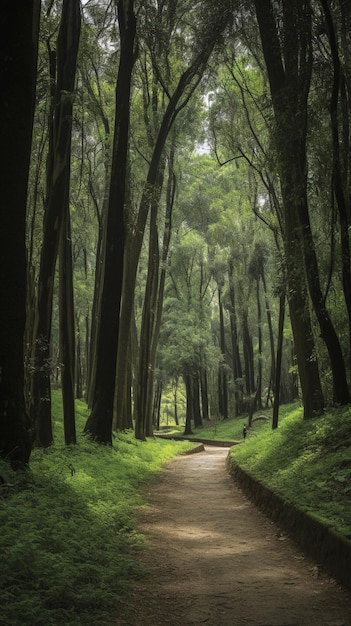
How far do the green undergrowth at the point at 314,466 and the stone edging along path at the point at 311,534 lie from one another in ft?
0.25

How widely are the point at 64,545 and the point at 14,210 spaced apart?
11.3 feet

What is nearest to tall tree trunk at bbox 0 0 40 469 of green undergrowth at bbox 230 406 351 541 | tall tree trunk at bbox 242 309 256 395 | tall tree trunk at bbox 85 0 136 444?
green undergrowth at bbox 230 406 351 541

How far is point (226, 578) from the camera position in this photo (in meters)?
4.21

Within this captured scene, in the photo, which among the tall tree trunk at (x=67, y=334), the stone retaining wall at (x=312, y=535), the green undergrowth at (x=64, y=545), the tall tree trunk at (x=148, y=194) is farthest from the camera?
the tall tree trunk at (x=148, y=194)

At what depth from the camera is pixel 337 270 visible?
10.8m

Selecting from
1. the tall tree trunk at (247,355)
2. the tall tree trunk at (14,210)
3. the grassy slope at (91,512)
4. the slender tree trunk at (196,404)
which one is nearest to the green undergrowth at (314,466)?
the grassy slope at (91,512)

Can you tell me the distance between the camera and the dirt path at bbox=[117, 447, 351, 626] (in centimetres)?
340

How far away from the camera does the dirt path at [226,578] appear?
11.2 feet

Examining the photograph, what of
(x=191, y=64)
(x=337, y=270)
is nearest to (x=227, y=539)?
(x=337, y=270)

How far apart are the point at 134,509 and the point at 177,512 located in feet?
2.29

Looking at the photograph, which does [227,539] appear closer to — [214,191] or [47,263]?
[47,263]

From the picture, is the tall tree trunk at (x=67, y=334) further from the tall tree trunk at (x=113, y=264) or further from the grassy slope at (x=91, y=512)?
the tall tree trunk at (x=113, y=264)

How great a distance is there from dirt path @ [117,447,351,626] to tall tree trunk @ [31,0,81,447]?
3.77 meters

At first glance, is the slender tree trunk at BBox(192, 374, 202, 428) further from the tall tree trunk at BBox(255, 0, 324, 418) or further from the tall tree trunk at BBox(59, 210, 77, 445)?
the tall tree trunk at BBox(59, 210, 77, 445)
